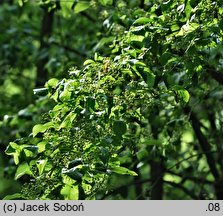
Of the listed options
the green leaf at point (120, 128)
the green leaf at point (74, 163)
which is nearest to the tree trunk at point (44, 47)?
the green leaf at point (120, 128)

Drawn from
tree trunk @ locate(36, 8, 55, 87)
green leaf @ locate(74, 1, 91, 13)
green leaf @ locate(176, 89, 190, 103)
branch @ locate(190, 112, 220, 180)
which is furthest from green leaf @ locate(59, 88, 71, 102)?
tree trunk @ locate(36, 8, 55, 87)

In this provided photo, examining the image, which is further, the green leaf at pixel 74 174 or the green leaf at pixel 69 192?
the green leaf at pixel 69 192

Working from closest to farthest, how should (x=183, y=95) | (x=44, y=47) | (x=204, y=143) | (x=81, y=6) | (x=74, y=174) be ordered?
(x=74, y=174)
(x=183, y=95)
(x=81, y=6)
(x=204, y=143)
(x=44, y=47)

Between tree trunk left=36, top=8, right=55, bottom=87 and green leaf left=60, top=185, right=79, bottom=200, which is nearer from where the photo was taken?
green leaf left=60, top=185, right=79, bottom=200

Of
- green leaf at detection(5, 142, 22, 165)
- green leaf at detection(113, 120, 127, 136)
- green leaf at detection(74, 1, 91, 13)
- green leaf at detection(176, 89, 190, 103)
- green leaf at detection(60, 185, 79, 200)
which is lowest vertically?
green leaf at detection(60, 185, 79, 200)

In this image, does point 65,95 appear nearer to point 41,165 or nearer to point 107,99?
point 107,99

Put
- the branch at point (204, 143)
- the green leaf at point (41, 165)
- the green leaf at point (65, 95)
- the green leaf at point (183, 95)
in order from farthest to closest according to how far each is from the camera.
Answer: the branch at point (204, 143)
the green leaf at point (183, 95)
the green leaf at point (65, 95)
the green leaf at point (41, 165)

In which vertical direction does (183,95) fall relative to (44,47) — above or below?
below

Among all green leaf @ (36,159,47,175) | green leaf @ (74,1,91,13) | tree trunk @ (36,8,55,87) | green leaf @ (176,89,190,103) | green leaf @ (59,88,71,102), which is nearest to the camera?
green leaf @ (36,159,47,175)

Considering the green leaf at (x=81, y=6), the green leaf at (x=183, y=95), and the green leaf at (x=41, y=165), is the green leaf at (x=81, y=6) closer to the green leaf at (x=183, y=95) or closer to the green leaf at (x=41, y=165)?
the green leaf at (x=183, y=95)

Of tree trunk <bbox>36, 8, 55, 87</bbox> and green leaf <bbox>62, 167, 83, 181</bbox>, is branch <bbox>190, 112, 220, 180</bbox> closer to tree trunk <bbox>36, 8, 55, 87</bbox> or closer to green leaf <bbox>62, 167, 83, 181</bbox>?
tree trunk <bbox>36, 8, 55, 87</bbox>

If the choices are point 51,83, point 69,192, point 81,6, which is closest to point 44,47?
→ point 81,6

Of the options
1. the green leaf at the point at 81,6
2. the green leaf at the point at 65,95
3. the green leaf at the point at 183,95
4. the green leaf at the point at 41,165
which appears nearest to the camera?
the green leaf at the point at 41,165

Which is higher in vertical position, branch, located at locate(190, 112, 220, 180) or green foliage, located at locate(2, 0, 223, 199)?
branch, located at locate(190, 112, 220, 180)
